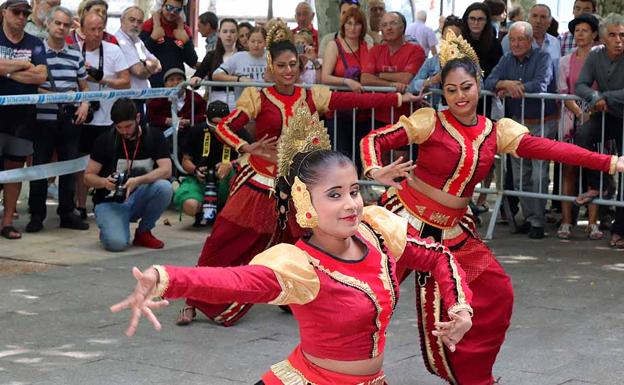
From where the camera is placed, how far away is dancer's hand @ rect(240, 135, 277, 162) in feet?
23.8

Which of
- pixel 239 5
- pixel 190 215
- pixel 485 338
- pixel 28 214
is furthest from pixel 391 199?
pixel 239 5

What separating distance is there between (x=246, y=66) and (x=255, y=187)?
4275 millimetres

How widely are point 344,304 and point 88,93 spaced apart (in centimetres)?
666

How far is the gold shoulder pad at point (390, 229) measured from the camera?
4.50 meters

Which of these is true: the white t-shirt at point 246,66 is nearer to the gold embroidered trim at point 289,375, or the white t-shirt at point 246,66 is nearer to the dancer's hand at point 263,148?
the dancer's hand at point 263,148

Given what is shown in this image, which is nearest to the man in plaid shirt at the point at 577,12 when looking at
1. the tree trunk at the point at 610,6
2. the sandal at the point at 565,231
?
the tree trunk at the point at 610,6

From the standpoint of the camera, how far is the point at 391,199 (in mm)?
6293

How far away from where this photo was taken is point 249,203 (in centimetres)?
752

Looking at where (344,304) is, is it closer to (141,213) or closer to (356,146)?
(141,213)

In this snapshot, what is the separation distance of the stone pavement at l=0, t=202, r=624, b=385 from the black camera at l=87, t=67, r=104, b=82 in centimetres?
186

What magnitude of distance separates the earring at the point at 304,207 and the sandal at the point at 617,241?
20.5ft

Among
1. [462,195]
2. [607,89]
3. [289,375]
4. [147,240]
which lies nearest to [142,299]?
[289,375]

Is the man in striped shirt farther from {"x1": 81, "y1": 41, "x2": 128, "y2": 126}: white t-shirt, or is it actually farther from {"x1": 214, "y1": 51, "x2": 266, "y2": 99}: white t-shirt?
{"x1": 214, "y1": 51, "x2": 266, "y2": 99}: white t-shirt

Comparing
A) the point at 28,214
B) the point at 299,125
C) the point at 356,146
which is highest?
the point at 299,125
